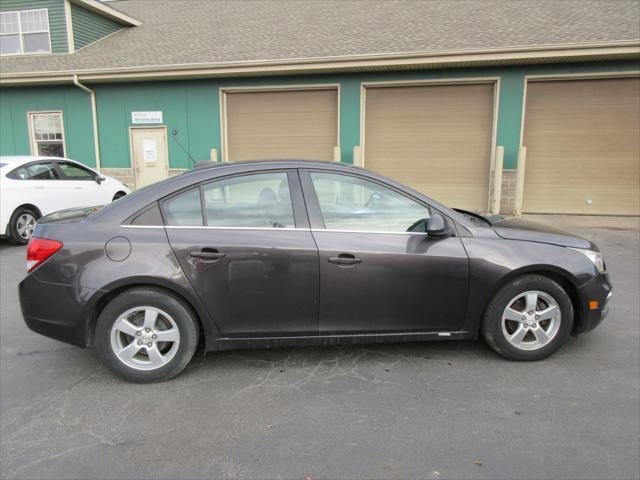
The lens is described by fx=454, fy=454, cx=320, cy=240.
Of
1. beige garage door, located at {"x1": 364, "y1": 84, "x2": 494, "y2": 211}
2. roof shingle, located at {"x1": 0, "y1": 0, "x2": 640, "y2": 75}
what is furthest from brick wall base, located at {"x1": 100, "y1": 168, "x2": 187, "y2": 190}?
beige garage door, located at {"x1": 364, "y1": 84, "x2": 494, "y2": 211}

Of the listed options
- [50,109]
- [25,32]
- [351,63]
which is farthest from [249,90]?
[25,32]

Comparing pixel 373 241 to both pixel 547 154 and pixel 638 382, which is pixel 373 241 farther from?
pixel 547 154

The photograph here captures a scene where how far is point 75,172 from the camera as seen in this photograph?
9.12m

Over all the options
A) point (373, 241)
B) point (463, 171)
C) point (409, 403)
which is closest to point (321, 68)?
point (463, 171)

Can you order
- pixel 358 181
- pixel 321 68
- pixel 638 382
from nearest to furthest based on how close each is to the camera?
pixel 638 382, pixel 358 181, pixel 321 68

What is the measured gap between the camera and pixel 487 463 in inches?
94.3

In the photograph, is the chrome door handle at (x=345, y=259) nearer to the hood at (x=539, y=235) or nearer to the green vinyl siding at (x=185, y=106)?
the hood at (x=539, y=235)

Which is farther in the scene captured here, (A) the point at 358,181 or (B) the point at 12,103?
(B) the point at 12,103

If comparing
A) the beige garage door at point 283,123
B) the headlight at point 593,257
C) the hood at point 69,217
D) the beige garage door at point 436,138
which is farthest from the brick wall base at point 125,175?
the headlight at point 593,257

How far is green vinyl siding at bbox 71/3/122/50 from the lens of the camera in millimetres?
14164

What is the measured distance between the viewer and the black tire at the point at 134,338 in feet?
10.4

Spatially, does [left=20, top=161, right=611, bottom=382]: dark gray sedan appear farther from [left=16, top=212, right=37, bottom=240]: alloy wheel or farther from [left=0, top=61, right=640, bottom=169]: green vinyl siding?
[left=0, top=61, right=640, bottom=169]: green vinyl siding

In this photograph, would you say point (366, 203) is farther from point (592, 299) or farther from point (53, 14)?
point (53, 14)

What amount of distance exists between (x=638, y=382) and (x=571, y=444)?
110 cm
